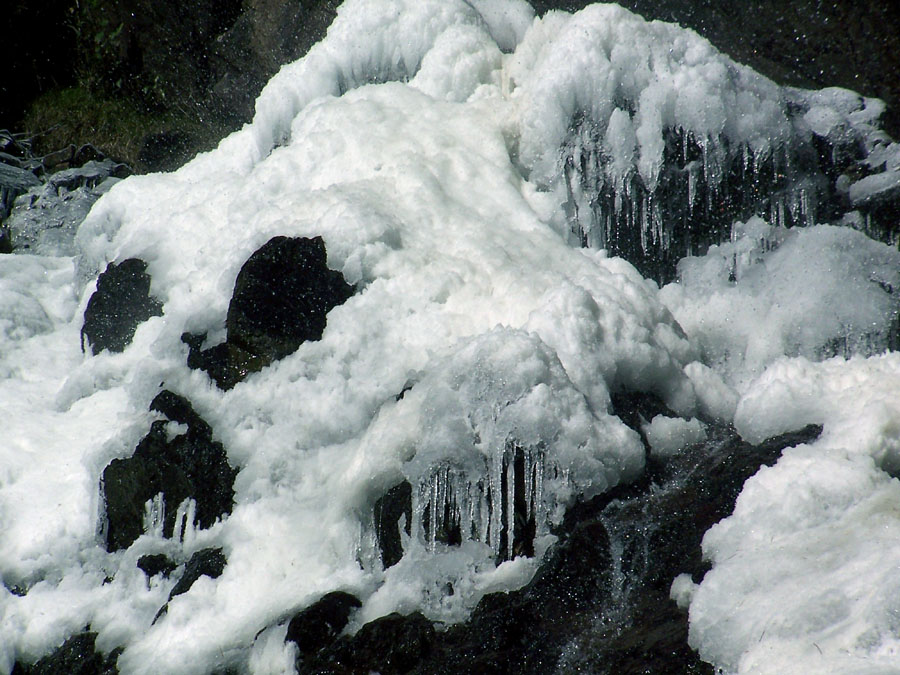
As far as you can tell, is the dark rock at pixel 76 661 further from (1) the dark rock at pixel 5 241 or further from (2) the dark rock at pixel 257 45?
(2) the dark rock at pixel 257 45

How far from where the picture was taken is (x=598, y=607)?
3.21 metres

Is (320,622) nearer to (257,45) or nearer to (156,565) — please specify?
(156,565)

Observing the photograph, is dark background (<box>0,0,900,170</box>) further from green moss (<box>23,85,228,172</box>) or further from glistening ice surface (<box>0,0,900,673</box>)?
glistening ice surface (<box>0,0,900,673</box>)

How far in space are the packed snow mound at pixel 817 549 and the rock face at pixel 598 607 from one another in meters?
0.15

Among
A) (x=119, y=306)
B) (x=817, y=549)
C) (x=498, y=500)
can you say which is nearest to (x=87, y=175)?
(x=119, y=306)

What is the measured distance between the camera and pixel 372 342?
177 inches

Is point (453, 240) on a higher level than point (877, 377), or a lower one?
lower

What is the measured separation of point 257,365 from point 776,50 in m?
5.02

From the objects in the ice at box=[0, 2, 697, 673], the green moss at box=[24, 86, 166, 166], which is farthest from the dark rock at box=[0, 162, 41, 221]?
the ice at box=[0, 2, 697, 673]

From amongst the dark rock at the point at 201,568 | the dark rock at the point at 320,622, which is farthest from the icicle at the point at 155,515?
the dark rock at the point at 320,622

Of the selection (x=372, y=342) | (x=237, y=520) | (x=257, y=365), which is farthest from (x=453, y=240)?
(x=237, y=520)

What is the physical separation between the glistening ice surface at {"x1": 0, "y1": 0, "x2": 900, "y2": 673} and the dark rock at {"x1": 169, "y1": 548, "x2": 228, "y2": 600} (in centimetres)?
6

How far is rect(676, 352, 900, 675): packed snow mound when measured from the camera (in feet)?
7.97

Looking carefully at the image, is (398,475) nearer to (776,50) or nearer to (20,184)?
(776,50)
